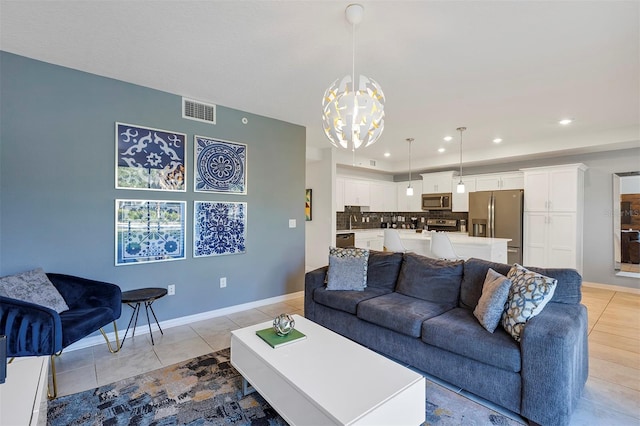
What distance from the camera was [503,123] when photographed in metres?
4.41

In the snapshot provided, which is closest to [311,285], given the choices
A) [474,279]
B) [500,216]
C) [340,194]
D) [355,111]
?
[474,279]

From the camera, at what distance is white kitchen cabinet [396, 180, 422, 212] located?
7.54 m

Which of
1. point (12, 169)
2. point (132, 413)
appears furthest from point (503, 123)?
point (12, 169)

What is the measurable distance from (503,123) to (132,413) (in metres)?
5.24

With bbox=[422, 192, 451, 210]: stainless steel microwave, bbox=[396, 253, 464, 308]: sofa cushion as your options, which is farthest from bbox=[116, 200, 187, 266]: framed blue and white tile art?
bbox=[422, 192, 451, 210]: stainless steel microwave

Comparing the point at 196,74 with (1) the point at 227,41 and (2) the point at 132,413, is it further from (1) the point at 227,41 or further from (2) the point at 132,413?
(2) the point at 132,413

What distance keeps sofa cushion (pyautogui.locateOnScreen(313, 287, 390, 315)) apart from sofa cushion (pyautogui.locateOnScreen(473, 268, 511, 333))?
1031 millimetres

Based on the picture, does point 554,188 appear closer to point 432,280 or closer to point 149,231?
point 432,280

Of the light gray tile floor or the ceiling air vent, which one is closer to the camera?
the light gray tile floor

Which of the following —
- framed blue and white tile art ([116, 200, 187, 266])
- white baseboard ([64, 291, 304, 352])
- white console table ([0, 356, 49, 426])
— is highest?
framed blue and white tile art ([116, 200, 187, 266])

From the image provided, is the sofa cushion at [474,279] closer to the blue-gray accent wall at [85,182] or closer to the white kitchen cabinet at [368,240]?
the blue-gray accent wall at [85,182]

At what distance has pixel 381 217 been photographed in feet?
26.8

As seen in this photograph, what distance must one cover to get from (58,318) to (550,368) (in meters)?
3.10

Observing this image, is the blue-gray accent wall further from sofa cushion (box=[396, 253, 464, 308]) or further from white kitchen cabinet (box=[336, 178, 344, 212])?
white kitchen cabinet (box=[336, 178, 344, 212])
